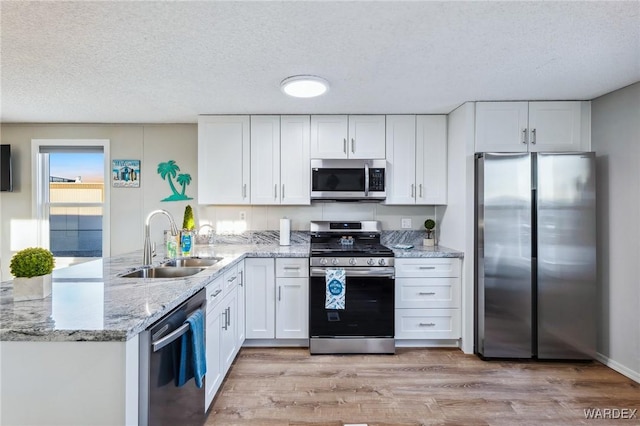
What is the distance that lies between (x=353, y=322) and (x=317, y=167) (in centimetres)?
152

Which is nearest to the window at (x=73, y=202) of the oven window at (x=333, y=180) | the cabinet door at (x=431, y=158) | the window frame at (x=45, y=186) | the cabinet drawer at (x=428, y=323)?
the window frame at (x=45, y=186)

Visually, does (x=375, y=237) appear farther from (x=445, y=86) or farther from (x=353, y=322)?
(x=445, y=86)

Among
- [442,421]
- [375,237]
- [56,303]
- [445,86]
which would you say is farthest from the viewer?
[375,237]

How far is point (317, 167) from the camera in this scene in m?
3.26

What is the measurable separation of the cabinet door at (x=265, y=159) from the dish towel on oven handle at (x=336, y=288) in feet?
3.27

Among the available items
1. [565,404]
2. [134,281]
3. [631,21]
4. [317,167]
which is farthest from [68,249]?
[631,21]

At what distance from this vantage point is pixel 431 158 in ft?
10.8

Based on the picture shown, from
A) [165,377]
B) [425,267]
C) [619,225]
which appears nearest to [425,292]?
A: [425,267]

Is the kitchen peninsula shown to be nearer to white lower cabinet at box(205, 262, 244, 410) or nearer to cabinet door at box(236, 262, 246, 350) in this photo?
white lower cabinet at box(205, 262, 244, 410)

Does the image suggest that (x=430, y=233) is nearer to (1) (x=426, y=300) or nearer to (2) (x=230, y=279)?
(1) (x=426, y=300)

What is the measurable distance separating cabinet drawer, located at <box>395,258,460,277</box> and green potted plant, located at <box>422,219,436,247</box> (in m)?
0.45

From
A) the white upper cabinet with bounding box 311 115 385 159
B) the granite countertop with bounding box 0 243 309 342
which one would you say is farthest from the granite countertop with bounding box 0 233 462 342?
the white upper cabinet with bounding box 311 115 385 159

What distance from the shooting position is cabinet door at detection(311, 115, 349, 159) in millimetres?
3279

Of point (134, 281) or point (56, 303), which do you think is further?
point (134, 281)
